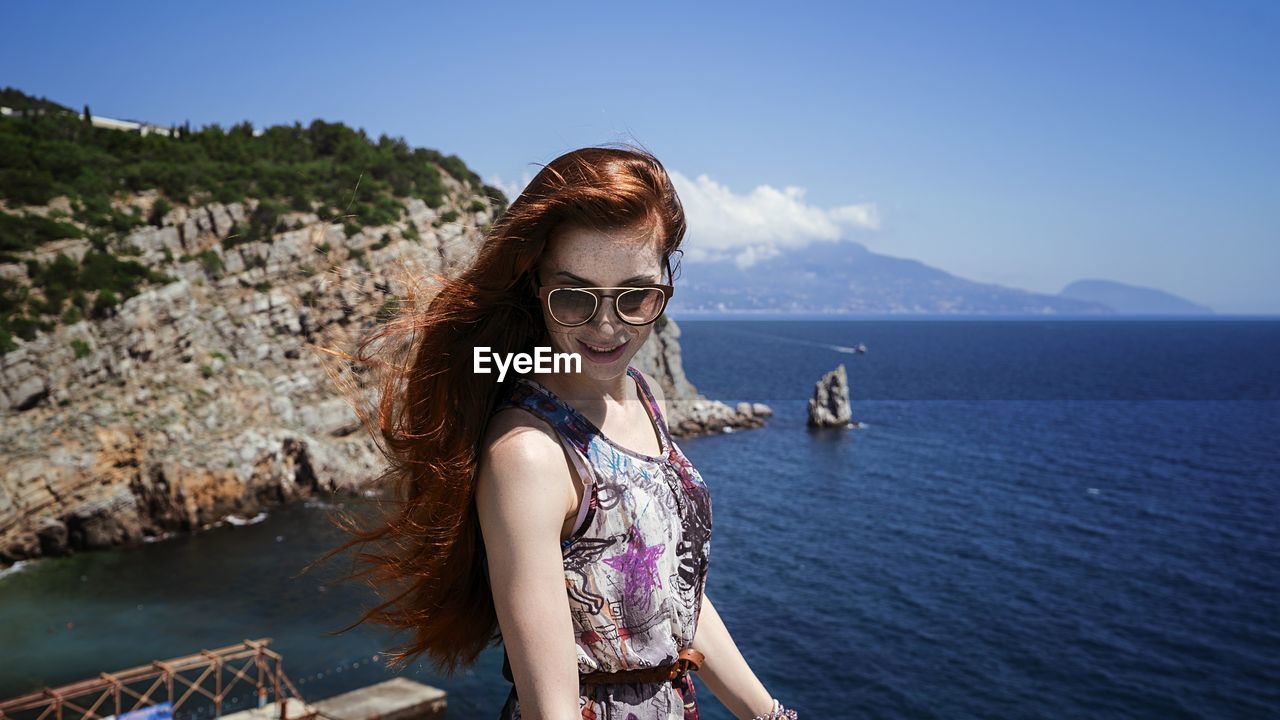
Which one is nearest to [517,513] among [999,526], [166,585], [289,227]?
[166,585]

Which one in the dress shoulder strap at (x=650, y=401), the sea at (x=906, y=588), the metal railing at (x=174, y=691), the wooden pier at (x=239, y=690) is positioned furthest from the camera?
the sea at (x=906, y=588)

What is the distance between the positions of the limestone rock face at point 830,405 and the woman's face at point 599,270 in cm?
5791

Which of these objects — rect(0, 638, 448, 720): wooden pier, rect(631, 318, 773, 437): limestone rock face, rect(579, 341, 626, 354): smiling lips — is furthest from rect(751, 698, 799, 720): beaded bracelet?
rect(631, 318, 773, 437): limestone rock face

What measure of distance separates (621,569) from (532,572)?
240 mm

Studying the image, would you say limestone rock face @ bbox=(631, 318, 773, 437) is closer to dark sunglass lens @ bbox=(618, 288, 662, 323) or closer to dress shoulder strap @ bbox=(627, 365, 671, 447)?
dress shoulder strap @ bbox=(627, 365, 671, 447)

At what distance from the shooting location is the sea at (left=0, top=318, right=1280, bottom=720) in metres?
22.2

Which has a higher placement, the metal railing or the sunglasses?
the sunglasses

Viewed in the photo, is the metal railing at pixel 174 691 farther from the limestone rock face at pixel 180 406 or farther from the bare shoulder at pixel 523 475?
the bare shoulder at pixel 523 475

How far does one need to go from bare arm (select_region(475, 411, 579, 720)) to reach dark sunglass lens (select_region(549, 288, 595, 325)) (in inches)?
12.4

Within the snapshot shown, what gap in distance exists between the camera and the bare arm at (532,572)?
1729mm

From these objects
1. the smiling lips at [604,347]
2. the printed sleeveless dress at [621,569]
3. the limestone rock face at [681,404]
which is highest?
the smiling lips at [604,347]

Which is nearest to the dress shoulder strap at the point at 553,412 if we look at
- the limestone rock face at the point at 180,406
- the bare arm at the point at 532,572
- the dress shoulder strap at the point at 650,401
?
the bare arm at the point at 532,572

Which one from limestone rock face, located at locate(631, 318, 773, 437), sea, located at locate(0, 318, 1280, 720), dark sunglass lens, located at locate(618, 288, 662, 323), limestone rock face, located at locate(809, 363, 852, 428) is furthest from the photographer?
limestone rock face, located at locate(809, 363, 852, 428)

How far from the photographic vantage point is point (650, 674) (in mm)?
1976
